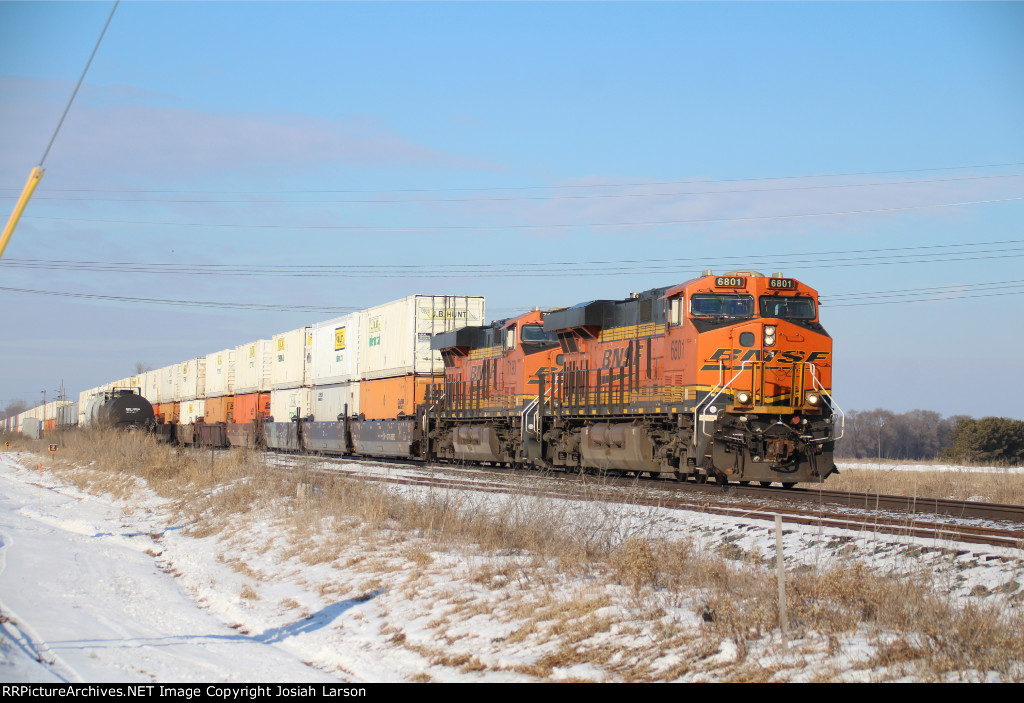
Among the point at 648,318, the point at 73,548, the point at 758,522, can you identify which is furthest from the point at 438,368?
the point at 758,522

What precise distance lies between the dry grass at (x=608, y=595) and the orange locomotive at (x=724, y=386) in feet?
17.5

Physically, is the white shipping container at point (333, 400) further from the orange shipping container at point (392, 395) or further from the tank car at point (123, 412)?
the tank car at point (123, 412)

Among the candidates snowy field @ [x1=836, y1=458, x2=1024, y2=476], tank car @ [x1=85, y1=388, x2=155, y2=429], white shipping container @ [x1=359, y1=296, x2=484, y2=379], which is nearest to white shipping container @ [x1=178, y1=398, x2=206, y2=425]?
tank car @ [x1=85, y1=388, x2=155, y2=429]

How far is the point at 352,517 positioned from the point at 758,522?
216 inches

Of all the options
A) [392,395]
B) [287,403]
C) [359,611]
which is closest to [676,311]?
[359,611]

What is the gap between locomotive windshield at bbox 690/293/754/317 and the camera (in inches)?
704

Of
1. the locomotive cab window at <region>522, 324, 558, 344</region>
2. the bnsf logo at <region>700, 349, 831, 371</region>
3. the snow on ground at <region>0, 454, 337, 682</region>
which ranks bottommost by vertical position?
the snow on ground at <region>0, 454, 337, 682</region>

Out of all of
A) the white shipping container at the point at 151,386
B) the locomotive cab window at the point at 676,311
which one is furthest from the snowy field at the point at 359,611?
the white shipping container at the point at 151,386

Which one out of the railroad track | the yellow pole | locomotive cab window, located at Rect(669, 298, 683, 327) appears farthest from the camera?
locomotive cab window, located at Rect(669, 298, 683, 327)

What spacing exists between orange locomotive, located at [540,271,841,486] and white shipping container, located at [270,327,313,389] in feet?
74.0

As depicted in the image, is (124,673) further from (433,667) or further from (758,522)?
(758,522)

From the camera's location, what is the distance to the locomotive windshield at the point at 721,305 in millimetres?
17891

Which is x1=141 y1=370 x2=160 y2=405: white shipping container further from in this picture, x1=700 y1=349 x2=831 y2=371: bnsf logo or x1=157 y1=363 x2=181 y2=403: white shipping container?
x1=700 y1=349 x2=831 y2=371: bnsf logo
